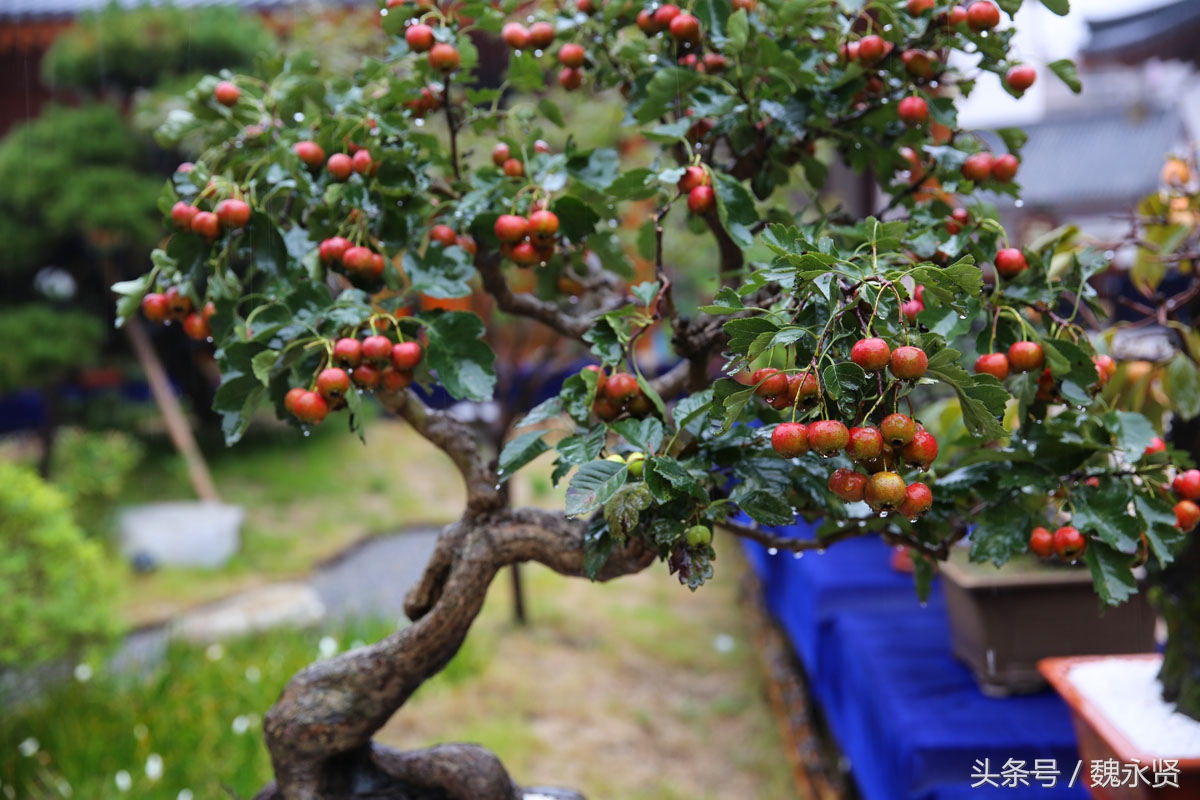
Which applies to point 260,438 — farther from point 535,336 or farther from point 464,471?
point 464,471

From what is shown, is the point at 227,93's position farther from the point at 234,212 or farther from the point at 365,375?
the point at 365,375

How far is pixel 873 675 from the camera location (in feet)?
6.24

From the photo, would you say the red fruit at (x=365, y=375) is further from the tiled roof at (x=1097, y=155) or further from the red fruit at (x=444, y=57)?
the tiled roof at (x=1097, y=155)

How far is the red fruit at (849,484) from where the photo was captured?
745 millimetres

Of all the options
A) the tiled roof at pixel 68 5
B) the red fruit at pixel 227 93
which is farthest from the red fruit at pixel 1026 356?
the tiled roof at pixel 68 5

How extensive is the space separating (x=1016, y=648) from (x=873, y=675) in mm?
279

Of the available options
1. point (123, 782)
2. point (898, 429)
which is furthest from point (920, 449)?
point (123, 782)

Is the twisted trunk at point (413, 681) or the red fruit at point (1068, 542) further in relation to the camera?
the twisted trunk at point (413, 681)

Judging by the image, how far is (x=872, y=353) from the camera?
69cm

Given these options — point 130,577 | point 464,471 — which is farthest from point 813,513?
point 130,577

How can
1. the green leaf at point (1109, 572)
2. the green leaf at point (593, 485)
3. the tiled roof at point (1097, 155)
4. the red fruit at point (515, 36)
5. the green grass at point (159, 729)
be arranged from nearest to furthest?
the green leaf at point (593, 485), the green leaf at point (1109, 572), the red fruit at point (515, 36), the green grass at point (159, 729), the tiled roof at point (1097, 155)

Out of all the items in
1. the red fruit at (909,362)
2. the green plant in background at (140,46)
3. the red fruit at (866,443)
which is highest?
the red fruit at (909,362)

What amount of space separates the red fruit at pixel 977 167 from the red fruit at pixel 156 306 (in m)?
0.97

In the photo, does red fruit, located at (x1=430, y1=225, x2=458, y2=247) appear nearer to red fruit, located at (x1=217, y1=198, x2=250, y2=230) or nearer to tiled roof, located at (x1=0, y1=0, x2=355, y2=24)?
red fruit, located at (x1=217, y1=198, x2=250, y2=230)
